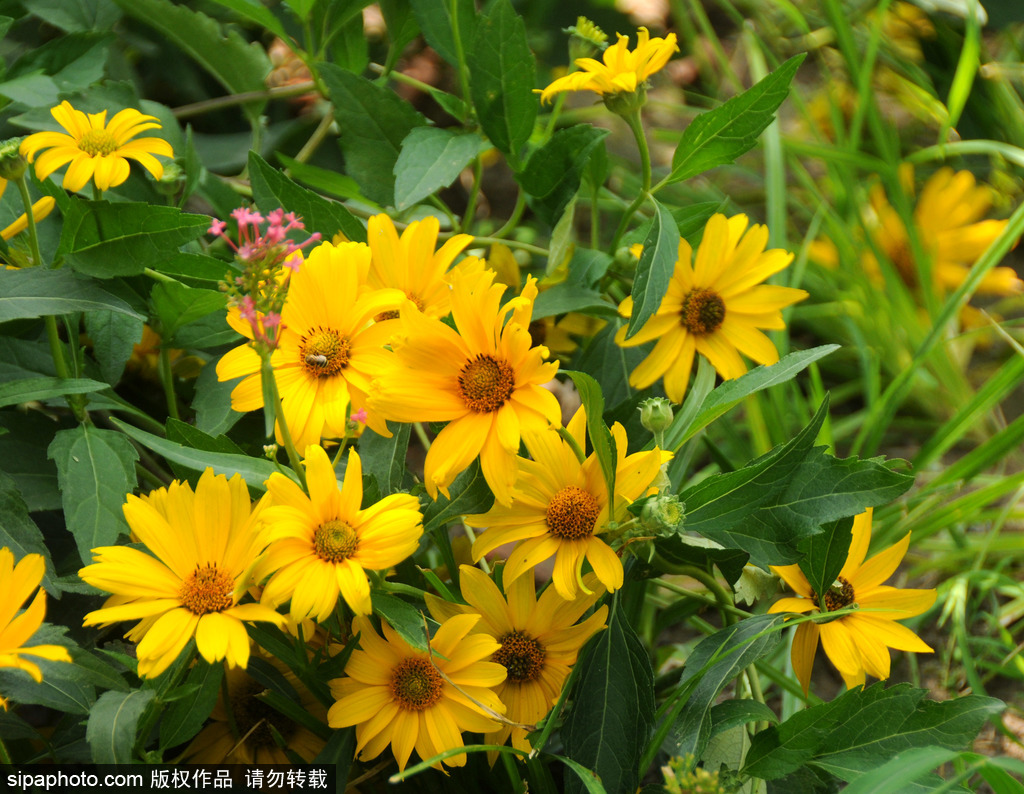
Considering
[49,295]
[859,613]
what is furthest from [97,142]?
[859,613]

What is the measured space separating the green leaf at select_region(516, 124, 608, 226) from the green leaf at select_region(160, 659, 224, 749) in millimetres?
458

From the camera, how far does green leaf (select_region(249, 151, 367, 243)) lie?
703 mm

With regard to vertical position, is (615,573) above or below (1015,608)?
above

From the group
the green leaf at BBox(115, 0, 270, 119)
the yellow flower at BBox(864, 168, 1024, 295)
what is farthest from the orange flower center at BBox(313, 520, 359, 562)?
the yellow flower at BBox(864, 168, 1024, 295)

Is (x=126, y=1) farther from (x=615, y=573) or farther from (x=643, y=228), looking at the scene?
(x=615, y=573)

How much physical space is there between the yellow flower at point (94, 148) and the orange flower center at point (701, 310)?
0.43 m

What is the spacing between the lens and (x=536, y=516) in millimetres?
562

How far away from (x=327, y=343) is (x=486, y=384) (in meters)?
0.13

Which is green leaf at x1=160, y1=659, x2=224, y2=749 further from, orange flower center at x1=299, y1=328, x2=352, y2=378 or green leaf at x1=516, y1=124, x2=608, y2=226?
green leaf at x1=516, y1=124, x2=608, y2=226

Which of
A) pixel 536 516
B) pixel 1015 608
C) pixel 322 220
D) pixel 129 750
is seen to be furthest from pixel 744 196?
pixel 129 750

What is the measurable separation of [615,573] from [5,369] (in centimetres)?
51

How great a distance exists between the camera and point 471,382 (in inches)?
20.8

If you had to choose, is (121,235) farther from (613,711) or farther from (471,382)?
(613,711)

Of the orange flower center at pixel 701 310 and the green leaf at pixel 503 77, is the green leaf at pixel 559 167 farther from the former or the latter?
the orange flower center at pixel 701 310
